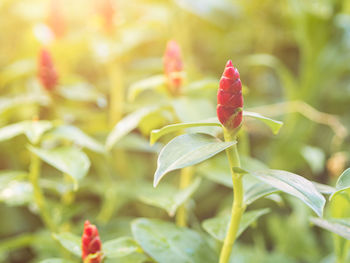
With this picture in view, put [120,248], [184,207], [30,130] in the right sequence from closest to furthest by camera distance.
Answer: [120,248], [30,130], [184,207]

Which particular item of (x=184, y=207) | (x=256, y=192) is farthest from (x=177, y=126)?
(x=184, y=207)

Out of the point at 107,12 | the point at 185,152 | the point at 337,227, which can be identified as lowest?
the point at 337,227

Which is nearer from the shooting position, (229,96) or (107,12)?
(229,96)

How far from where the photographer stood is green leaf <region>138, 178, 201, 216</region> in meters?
0.61

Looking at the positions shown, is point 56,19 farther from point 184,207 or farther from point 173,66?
point 184,207

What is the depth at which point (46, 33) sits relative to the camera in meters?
1.05

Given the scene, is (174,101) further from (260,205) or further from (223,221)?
(260,205)

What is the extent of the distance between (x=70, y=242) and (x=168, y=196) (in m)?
0.20

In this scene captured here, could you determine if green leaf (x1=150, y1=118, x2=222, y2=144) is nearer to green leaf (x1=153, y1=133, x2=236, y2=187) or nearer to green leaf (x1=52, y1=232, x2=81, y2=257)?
green leaf (x1=153, y1=133, x2=236, y2=187)

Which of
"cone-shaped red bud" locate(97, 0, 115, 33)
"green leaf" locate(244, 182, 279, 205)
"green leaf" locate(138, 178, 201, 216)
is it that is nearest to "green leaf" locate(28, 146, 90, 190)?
"green leaf" locate(138, 178, 201, 216)

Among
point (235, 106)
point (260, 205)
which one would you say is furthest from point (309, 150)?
point (235, 106)

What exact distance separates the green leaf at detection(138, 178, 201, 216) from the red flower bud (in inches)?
7.1

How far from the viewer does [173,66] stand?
726mm

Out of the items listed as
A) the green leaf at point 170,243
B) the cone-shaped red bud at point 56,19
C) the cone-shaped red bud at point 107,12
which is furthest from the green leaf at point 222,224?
the cone-shaped red bud at point 56,19
